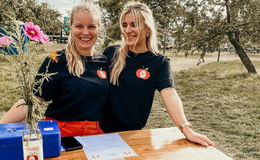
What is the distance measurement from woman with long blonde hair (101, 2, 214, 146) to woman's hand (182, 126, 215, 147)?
Result: 0.88ft

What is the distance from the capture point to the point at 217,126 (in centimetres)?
470

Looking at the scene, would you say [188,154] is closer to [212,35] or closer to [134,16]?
[134,16]

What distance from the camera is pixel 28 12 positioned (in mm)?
11297

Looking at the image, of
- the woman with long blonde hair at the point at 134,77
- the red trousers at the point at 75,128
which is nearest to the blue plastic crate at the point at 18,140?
the red trousers at the point at 75,128

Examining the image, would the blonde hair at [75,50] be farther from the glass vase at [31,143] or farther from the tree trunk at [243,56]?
the tree trunk at [243,56]

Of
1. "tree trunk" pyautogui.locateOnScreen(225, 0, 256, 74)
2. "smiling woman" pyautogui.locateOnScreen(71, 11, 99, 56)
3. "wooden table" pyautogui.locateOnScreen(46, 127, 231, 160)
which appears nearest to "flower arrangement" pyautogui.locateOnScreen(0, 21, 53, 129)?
"wooden table" pyautogui.locateOnScreen(46, 127, 231, 160)

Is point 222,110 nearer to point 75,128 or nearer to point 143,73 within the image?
point 143,73

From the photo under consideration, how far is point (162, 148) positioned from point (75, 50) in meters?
0.96

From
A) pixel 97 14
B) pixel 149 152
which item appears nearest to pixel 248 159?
pixel 149 152

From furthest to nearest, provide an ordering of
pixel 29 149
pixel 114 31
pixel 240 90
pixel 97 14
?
pixel 114 31
pixel 240 90
pixel 97 14
pixel 29 149

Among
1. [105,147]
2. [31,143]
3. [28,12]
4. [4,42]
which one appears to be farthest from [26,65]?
[28,12]

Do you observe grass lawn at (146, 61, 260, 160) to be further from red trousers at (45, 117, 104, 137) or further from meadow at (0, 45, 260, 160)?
red trousers at (45, 117, 104, 137)

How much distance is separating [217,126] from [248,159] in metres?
1.21

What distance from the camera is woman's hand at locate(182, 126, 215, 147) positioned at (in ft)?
5.42
